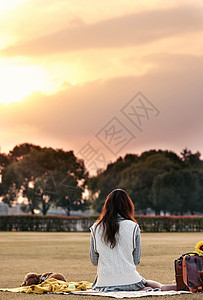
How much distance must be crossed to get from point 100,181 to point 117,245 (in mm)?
69504

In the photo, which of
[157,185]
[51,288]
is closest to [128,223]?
[51,288]

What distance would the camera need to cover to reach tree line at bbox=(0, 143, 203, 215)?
230 ft

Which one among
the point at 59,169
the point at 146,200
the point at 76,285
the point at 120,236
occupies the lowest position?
the point at 76,285

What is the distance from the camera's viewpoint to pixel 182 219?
139 ft

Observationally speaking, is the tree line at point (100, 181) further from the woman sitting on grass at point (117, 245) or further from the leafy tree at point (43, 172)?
the woman sitting on grass at point (117, 245)

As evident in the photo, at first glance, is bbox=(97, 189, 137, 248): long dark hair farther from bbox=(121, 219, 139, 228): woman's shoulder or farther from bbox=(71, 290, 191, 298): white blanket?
bbox=(71, 290, 191, 298): white blanket

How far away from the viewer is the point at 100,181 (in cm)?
7681

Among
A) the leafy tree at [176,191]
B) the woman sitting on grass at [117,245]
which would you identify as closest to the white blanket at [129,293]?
the woman sitting on grass at [117,245]

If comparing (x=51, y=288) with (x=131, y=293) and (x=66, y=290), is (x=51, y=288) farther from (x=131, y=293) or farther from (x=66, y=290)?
(x=131, y=293)

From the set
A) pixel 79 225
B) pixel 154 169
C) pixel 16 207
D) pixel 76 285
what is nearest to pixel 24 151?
pixel 16 207

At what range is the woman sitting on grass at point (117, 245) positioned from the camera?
7.25 metres

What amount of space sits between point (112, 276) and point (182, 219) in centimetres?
3570

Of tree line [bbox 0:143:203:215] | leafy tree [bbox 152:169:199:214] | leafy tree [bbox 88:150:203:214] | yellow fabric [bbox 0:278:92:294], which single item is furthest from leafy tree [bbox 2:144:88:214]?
yellow fabric [bbox 0:278:92:294]

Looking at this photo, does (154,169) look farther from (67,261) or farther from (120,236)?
(120,236)
